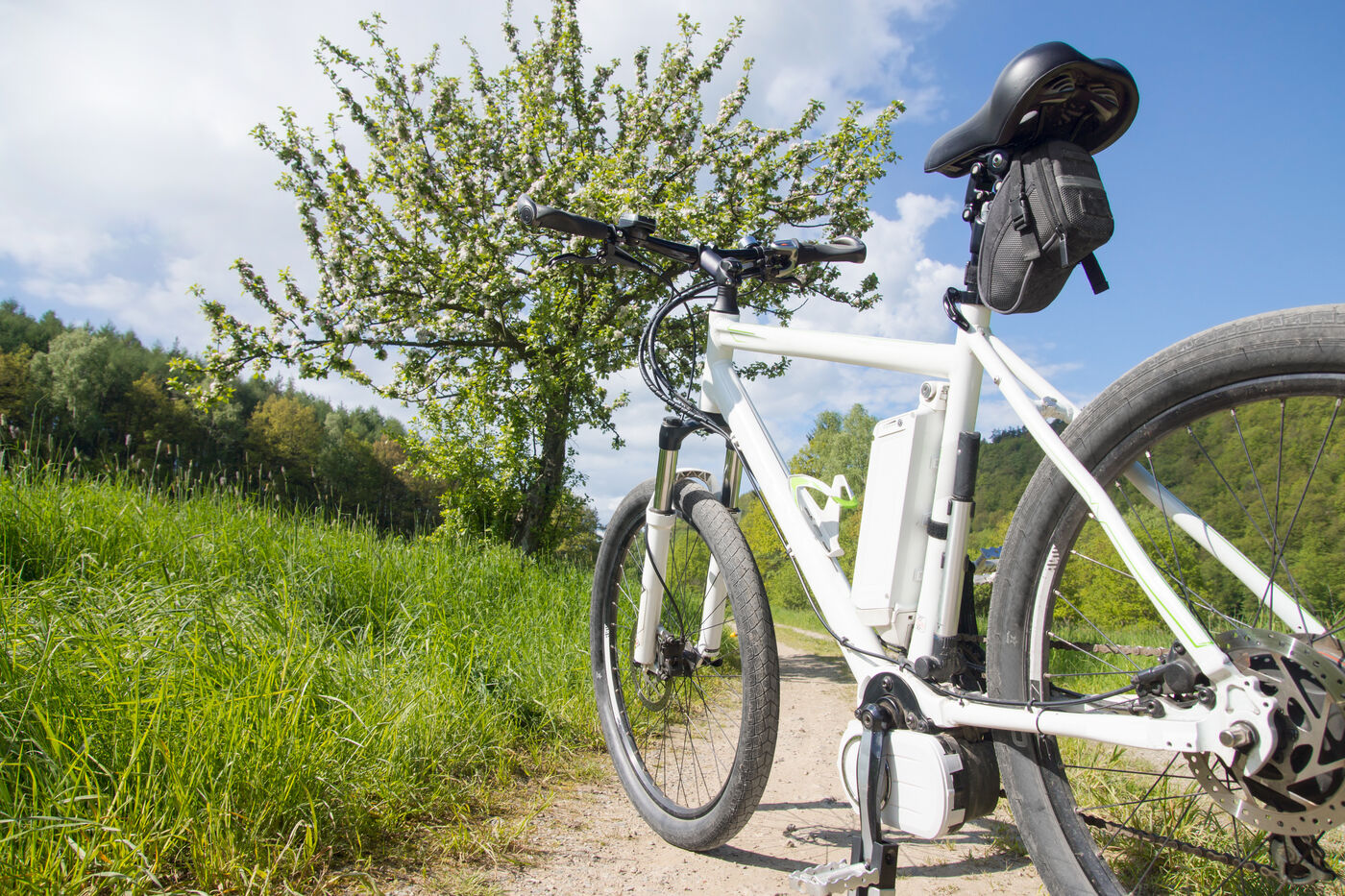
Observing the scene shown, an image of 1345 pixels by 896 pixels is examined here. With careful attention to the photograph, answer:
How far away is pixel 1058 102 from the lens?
137 centimetres

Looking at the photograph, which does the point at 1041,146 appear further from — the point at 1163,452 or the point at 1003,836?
the point at 1003,836

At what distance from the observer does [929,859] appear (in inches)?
85.2

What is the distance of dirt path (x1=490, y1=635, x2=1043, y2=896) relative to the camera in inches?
75.7

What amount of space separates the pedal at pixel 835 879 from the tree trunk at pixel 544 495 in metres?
5.84

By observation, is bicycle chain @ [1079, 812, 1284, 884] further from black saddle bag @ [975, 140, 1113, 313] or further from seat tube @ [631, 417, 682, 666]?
seat tube @ [631, 417, 682, 666]

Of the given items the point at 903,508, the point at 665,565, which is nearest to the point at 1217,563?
the point at 903,508

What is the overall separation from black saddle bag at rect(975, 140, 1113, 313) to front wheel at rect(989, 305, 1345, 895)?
247mm

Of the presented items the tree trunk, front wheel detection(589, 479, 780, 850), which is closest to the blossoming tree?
the tree trunk

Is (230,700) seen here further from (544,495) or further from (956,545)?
(544,495)

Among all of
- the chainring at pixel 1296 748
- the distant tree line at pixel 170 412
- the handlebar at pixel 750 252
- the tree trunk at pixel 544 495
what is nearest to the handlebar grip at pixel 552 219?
the handlebar at pixel 750 252

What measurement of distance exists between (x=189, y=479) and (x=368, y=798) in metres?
3.23

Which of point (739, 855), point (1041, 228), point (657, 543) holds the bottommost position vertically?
point (739, 855)

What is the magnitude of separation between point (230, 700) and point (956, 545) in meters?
1.86

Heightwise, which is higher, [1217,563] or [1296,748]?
[1217,563]
